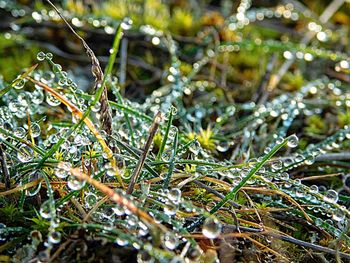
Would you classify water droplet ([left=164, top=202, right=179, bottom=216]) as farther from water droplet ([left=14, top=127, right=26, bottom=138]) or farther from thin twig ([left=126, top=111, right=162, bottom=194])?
water droplet ([left=14, top=127, right=26, bottom=138])

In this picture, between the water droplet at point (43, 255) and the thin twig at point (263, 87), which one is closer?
the water droplet at point (43, 255)

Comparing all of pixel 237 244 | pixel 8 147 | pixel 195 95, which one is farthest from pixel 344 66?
pixel 8 147

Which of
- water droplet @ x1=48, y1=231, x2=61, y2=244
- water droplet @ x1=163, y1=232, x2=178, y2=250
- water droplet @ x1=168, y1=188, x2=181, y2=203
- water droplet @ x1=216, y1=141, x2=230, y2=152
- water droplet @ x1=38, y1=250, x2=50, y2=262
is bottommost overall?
water droplet @ x1=38, y1=250, x2=50, y2=262

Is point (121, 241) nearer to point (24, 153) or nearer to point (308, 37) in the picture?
point (24, 153)

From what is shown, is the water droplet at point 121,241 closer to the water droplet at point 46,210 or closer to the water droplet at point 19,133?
the water droplet at point 46,210

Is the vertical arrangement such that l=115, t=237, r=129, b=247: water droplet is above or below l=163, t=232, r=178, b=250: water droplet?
below

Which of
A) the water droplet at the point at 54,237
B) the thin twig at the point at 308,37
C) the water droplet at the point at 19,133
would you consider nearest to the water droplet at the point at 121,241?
the water droplet at the point at 54,237

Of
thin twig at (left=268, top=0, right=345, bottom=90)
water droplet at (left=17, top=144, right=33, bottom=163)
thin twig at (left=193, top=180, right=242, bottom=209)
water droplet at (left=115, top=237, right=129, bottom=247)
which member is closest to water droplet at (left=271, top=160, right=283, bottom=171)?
thin twig at (left=193, top=180, right=242, bottom=209)
